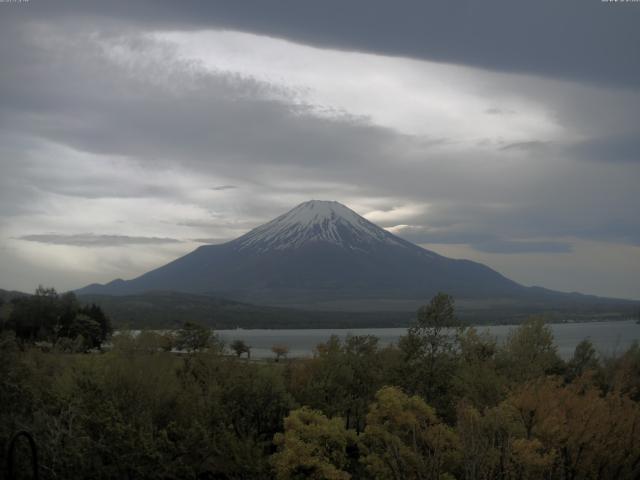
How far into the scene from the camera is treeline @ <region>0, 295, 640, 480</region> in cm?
2100

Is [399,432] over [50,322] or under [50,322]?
under

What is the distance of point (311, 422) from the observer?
24.3 metres

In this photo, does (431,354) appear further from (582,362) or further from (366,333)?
(366,333)

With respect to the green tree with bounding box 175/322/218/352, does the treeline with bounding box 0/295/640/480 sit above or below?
below

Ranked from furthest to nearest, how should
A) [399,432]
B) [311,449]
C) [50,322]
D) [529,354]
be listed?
1. [50,322]
2. [529,354]
3. [399,432]
4. [311,449]

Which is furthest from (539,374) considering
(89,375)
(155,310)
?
(155,310)

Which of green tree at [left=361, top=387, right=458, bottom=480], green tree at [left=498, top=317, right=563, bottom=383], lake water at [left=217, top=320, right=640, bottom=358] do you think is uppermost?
green tree at [left=498, top=317, right=563, bottom=383]

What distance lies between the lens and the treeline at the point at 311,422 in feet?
68.9

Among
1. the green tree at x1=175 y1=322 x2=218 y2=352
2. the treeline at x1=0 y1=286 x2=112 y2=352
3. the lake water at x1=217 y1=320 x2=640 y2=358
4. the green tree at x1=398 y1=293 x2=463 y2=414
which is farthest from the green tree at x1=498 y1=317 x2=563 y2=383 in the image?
the treeline at x1=0 y1=286 x2=112 y2=352

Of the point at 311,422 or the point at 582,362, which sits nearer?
the point at 311,422

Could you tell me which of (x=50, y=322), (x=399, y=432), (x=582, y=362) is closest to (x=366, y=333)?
(x=50, y=322)

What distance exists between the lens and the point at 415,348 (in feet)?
104

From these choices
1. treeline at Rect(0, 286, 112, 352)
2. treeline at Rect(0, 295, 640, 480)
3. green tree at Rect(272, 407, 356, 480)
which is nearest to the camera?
treeline at Rect(0, 295, 640, 480)

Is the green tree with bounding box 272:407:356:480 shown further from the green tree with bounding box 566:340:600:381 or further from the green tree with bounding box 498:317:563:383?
the green tree with bounding box 566:340:600:381
